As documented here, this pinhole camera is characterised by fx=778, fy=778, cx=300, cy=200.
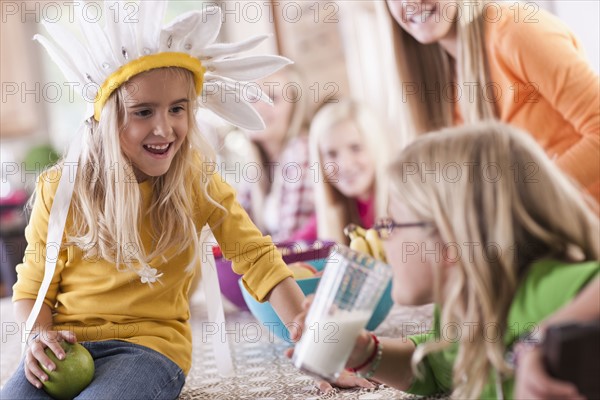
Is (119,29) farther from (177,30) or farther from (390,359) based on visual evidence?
(390,359)

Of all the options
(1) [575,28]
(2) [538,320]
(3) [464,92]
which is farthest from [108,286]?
(1) [575,28]

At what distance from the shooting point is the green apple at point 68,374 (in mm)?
1159

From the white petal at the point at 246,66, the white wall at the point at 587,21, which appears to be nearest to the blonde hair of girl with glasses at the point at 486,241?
the white petal at the point at 246,66

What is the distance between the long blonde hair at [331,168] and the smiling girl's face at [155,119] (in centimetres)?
111

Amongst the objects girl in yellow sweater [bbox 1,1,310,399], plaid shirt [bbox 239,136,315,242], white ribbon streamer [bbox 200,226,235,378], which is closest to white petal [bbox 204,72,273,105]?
girl in yellow sweater [bbox 1,1,310,399]

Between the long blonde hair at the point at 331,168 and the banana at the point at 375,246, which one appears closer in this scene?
the banana at the point at 375,246

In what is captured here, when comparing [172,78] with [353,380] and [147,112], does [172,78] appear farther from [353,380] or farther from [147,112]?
[353,380]

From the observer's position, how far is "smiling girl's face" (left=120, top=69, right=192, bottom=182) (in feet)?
4.19

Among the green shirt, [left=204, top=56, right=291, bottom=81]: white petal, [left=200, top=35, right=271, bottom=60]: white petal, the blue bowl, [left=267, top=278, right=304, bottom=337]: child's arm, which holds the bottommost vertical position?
the blue bowl

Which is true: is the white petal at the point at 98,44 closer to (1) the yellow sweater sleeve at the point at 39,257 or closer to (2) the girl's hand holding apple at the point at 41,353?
(1) the yellow sweater sleeve at the point at 39,257

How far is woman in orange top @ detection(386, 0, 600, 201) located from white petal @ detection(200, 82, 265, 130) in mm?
585

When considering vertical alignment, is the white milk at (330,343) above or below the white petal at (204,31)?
below

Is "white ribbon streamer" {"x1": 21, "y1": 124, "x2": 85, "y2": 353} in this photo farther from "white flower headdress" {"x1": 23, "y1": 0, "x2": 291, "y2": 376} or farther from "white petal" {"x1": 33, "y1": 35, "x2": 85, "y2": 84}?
"white petal" {"x1": 33, "y1": 35, "x2": 85, "y2": 84}

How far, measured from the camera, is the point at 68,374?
1159 millimetres
